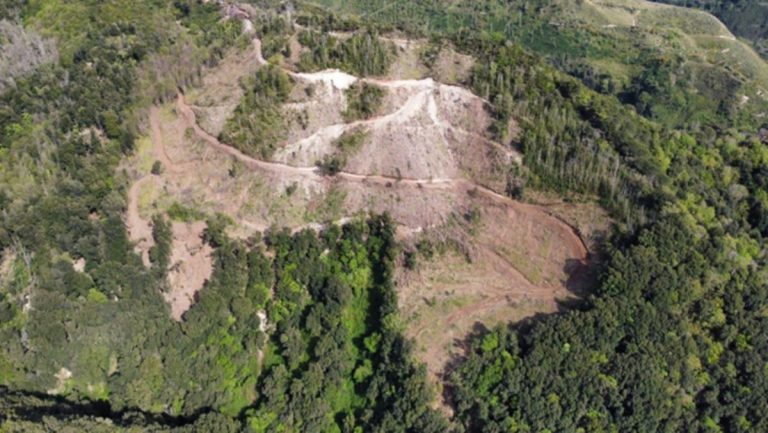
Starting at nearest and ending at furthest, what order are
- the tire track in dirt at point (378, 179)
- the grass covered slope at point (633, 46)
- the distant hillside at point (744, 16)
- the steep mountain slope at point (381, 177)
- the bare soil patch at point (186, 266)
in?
the bare soil patch at point (186, 266) < the steep mountain slope at point (381, 177) < the tire track in dirt at point (378, 179) < the grass covered slope at point (633, 46) < the distant hillside at point (744, 16)

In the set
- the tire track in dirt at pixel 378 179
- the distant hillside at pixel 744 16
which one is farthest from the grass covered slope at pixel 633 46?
the tire track in dirt at pixel 378 179

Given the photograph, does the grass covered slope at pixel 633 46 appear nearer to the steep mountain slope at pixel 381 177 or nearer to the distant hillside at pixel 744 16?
the distant hillside at pixel 744 16

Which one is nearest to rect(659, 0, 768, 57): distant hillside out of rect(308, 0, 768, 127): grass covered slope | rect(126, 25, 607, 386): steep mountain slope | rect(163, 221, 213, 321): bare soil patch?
rect(308, 0, 768, 127): grass covered slope

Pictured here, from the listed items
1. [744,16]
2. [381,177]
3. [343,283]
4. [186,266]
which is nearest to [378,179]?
[381,177]

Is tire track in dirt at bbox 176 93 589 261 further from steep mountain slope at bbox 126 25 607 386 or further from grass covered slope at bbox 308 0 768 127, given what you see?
grass covered slope at bbox 308 0 768 127

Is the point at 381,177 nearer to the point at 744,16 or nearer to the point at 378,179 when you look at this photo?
the point at 378,179

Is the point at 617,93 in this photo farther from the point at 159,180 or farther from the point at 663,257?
the point at 159,180
